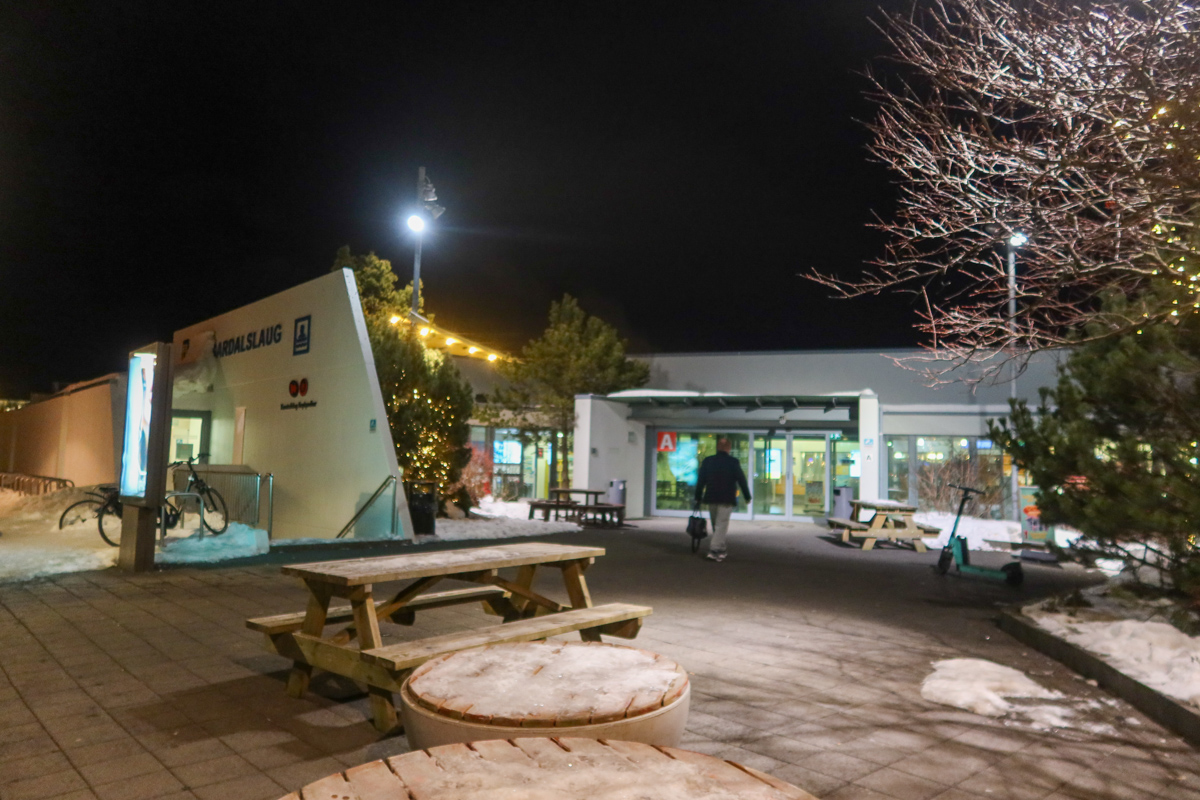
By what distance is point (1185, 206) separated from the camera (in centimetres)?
646

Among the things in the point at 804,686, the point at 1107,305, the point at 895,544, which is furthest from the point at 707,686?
the point at 895,544

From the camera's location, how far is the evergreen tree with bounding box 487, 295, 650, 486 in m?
24.1

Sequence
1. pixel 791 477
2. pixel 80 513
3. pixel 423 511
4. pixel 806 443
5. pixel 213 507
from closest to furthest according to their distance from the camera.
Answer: pixel 423 511 < pixel 213 507 < pixel 80 513 < pixel 791 477 < pixel 806 443

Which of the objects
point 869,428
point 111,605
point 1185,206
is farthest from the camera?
point 869,428

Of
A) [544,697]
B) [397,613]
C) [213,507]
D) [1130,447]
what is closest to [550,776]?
[544,697]

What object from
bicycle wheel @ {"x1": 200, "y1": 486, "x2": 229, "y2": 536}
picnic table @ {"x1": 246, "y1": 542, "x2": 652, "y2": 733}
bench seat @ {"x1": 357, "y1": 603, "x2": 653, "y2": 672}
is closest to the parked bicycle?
bicycle wheel @ {"x1": 200, "y1": 486, "x2": 229, "y2": 536}

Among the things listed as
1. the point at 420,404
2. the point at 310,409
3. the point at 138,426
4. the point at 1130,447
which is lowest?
the point at 1130,447

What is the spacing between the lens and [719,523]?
11.6 m

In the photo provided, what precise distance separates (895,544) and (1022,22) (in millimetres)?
11240

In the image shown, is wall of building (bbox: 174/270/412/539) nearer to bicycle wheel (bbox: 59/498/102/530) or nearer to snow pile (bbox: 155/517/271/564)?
snow pile (bbox: 155/517/271/564)

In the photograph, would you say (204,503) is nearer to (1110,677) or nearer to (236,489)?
(236,489)

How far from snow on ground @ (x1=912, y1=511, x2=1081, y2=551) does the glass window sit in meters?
4.70

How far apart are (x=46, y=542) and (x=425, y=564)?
398 inches

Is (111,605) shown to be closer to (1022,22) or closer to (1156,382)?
(1022,22)
